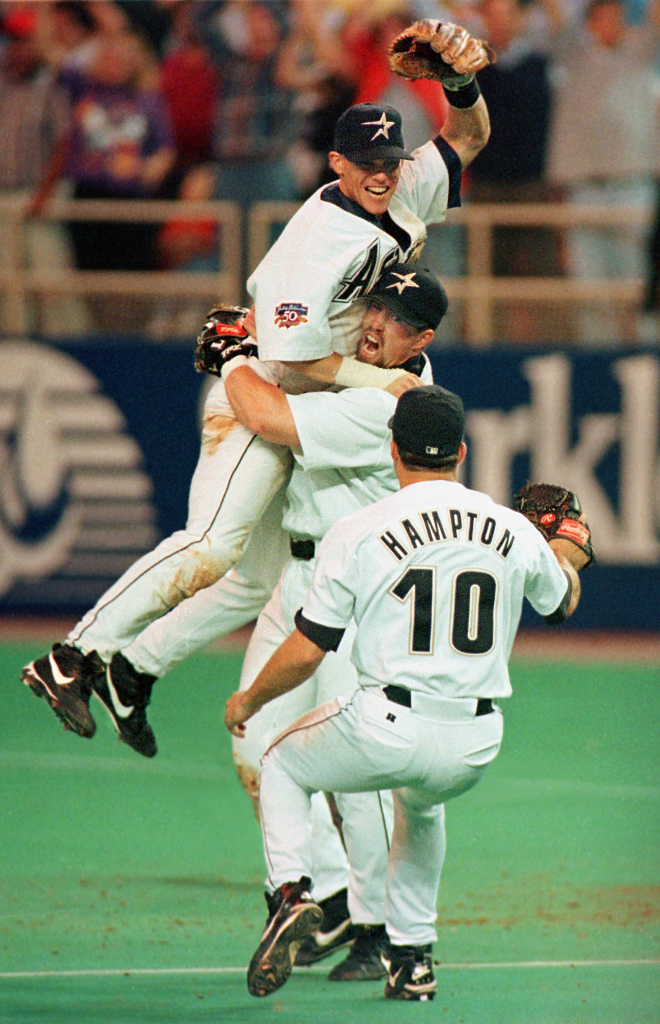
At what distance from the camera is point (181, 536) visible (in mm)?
5492

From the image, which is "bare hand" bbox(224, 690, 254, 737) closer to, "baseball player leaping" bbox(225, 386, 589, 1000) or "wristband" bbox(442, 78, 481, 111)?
"baseball player leaping" bbox(225, 386, 589, 1000)

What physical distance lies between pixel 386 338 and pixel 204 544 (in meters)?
1.03

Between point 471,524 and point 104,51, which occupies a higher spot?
point 104,51

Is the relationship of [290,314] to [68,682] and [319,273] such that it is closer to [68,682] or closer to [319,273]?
[319,273]

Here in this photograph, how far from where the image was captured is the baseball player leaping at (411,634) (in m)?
4.43

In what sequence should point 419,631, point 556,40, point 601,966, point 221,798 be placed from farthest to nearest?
point 556,40 → point 221,798 → point 601,966 → point 419,631

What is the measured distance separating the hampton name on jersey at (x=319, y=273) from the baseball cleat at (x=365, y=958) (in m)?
2.15

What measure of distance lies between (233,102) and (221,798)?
5876mm

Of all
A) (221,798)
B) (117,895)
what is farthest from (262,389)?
(221,798)

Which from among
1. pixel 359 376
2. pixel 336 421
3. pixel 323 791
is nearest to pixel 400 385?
pixel 359 376

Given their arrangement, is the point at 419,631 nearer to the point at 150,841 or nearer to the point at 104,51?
the point at 150,841

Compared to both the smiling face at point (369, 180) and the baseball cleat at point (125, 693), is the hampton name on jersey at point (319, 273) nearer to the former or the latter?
the smiling face at point (369, 180)

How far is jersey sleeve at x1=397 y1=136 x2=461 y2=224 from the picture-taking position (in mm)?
5520

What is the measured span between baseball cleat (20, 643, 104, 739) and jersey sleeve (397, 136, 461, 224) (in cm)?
215
